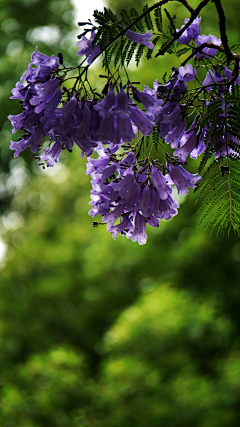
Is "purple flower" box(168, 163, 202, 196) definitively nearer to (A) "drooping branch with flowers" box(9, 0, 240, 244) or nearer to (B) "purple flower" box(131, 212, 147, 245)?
(A) "drooping branch with flowers" box(9, 0, 240, 244)

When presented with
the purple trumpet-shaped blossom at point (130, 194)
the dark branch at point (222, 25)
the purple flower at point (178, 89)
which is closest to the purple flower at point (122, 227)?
the purple trumpet-shaped blossom at point (130, 194)

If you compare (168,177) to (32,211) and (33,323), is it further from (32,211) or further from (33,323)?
(32,211)

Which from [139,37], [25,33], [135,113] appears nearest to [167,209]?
[135,113]

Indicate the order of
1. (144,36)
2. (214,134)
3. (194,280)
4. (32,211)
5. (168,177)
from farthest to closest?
1. (32,211)
2. (194,280)
3. (168,177)
4. (214,134)
5. (144,36)

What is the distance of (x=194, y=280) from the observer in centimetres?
654

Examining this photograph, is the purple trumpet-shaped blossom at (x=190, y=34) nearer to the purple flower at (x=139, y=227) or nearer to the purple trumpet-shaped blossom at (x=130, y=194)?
the purple trumpet-shaped blossom at (x=130, y=194)

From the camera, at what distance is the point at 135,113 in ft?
2.53

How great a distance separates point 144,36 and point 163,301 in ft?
15.5

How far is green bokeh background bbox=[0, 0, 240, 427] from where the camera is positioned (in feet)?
16.5

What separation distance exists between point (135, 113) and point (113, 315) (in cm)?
720

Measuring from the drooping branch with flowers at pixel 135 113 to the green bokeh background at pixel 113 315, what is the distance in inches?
169

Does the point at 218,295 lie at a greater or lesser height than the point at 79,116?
greater

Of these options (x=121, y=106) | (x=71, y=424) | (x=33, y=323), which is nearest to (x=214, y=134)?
(x=121, y=106)

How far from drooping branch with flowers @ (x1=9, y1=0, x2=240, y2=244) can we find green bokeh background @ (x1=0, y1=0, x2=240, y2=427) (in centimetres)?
429
